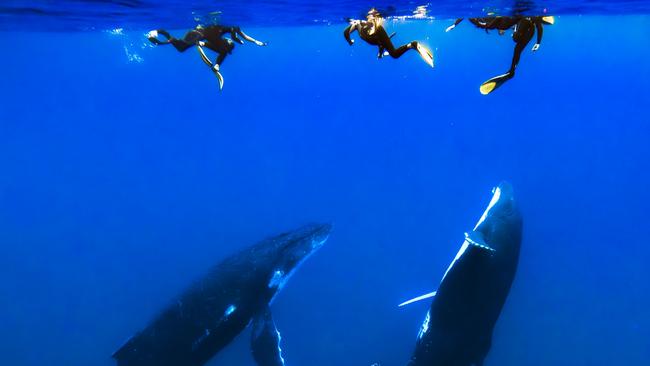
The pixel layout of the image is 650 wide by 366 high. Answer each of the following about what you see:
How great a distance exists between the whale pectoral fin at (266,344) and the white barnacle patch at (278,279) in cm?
85

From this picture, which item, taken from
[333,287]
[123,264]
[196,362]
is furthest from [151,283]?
[196,362]

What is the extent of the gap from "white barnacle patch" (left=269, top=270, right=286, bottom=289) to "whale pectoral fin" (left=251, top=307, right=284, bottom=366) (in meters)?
0.85

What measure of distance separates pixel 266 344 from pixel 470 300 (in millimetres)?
5019

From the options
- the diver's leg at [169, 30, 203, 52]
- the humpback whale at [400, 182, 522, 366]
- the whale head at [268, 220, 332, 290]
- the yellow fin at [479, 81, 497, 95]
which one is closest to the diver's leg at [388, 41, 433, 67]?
the yellow fin at [479, 81, 497, 95]

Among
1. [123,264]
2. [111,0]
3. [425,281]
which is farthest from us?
[123,264]

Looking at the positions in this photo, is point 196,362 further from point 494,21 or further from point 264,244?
point 494,21

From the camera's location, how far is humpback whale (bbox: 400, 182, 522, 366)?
8.90m

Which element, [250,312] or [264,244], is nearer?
[250,312]

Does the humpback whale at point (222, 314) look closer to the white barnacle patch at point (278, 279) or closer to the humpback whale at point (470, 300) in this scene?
the white barnacle patch at point (278, 279)

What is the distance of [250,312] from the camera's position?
39.0ft

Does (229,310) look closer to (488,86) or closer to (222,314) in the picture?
(222,314)

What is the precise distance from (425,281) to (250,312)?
14.9 m

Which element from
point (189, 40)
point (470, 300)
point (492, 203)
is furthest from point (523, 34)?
point (492, 203)

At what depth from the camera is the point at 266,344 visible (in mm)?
11773
